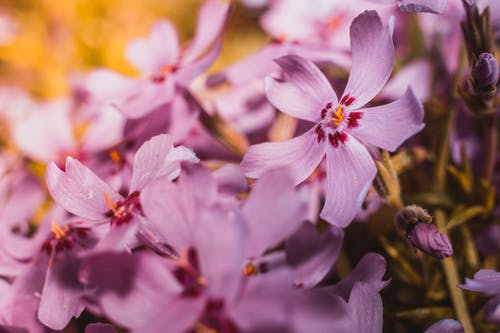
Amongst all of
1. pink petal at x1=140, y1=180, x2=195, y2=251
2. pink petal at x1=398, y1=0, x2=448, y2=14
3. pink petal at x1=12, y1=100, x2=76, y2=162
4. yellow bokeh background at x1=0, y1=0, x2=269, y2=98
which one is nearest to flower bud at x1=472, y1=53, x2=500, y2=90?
pink petal at x1=398, y1=0, x2=448, y2=14

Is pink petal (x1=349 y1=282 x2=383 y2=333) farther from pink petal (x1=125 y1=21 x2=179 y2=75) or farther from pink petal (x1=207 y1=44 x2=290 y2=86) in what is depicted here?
pink petal (x1=125 y1=21 x2=179 y2=75)

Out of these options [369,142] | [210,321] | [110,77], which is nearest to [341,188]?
[369,142]

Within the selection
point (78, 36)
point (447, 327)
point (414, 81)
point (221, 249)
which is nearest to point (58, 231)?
point (221, 249)

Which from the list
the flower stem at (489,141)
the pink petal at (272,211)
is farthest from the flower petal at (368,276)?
the flower stem at (489,141)

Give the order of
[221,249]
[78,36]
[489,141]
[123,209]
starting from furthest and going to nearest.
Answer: [78,36], [489,141], [123,209], [221,249]

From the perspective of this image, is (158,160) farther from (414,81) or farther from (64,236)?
(414,81)
